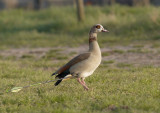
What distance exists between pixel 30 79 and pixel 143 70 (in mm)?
2773

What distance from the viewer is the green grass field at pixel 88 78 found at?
6.14 meters

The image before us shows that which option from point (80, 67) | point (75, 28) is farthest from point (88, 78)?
point (75, 28)

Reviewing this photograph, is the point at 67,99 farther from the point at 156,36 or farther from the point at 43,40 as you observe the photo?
the point at 43,40

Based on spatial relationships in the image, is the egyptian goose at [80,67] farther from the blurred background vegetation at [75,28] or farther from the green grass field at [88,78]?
the blurred background vegetation at [75,28]

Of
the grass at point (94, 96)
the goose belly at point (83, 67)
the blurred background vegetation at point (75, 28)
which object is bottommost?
the blurred background vegetation at point (75, 28)

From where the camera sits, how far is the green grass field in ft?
20.1

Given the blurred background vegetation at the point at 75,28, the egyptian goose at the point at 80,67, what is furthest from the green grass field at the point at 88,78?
the egyptian goose at the point at 80,67

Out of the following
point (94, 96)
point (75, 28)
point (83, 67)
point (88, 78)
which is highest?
point (83, 67)

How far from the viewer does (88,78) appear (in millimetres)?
8539

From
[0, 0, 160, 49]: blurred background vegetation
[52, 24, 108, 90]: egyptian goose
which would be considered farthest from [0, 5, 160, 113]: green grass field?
[52, 24, 108, 90]: egyptian goose

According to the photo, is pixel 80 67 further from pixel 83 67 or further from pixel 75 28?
pixel 75 28

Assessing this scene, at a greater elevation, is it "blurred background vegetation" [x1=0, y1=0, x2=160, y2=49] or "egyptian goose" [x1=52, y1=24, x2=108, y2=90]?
"egyptian goose" [x1=52, y1=24, x2=108, y2=90]

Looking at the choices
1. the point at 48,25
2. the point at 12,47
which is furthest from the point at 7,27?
the point at 12,47

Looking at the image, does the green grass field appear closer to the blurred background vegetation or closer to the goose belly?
the blurred background vegetation
